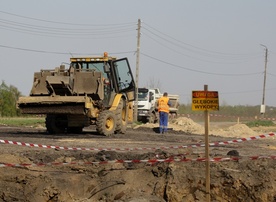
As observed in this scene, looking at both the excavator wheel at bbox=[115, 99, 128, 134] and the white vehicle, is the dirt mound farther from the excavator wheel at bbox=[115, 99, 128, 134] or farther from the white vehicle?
the excavator wheel at bbox=[115, 99, 128, 134]

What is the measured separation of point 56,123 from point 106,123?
6.86 feet

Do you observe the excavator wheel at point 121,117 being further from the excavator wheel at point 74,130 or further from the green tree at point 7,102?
the green tree at point 7,102

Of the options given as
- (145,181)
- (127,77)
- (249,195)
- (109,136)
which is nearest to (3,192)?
(145,181)

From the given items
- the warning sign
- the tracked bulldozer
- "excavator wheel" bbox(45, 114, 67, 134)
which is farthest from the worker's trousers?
the warning sign

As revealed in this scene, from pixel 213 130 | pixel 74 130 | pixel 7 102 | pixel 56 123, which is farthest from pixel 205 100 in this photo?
pixel 7 102

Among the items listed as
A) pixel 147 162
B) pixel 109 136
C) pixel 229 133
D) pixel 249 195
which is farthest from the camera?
pixel 229 133

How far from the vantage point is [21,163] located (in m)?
11.9

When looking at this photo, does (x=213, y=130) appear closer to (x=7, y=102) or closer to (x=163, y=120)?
(x=163, y=120)

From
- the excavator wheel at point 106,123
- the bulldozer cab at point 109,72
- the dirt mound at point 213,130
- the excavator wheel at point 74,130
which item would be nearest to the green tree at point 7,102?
the dirt mound at point 213,130

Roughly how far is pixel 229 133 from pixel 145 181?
16.6 m

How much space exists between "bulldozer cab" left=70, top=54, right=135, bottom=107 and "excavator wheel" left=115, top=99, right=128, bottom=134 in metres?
0.49

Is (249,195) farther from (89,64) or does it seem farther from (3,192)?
(89,64)

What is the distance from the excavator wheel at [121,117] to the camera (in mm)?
20750

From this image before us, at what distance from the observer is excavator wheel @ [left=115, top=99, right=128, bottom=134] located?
20750mm
